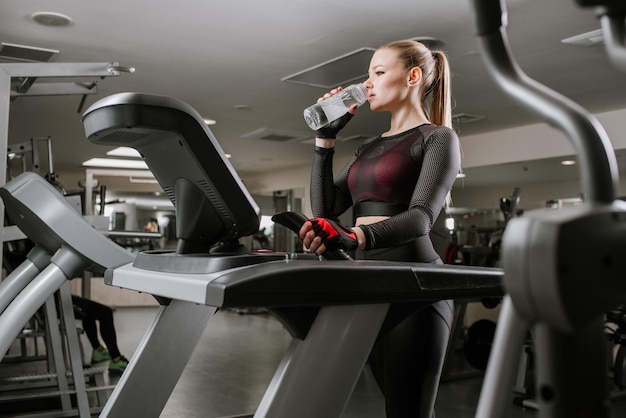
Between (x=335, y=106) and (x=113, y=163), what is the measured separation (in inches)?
351

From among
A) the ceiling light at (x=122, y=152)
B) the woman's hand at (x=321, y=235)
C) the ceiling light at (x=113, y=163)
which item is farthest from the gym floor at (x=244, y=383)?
the ceiling light at (x=113, y=163)

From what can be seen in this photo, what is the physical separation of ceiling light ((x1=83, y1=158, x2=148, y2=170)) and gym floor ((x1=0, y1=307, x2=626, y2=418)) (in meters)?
3.42

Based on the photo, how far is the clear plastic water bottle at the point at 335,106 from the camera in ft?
4.78

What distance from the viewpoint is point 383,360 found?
125cm

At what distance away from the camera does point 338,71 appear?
4609mm

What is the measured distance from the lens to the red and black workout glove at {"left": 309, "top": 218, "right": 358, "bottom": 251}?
1.00 meters

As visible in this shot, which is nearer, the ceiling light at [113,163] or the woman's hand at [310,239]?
the woman's hand at [310,239]

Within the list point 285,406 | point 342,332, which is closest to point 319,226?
point 342,332

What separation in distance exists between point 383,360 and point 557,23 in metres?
3.16

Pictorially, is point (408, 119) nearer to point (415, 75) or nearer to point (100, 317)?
point (415, 75)

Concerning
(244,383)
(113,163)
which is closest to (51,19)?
(244,383)

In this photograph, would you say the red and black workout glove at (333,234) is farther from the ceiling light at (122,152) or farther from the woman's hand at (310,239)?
the ceiling light at (122,152)

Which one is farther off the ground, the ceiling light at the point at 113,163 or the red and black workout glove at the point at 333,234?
the ceiling light at the point at 113,163

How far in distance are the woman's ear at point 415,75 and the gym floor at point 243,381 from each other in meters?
1.56
